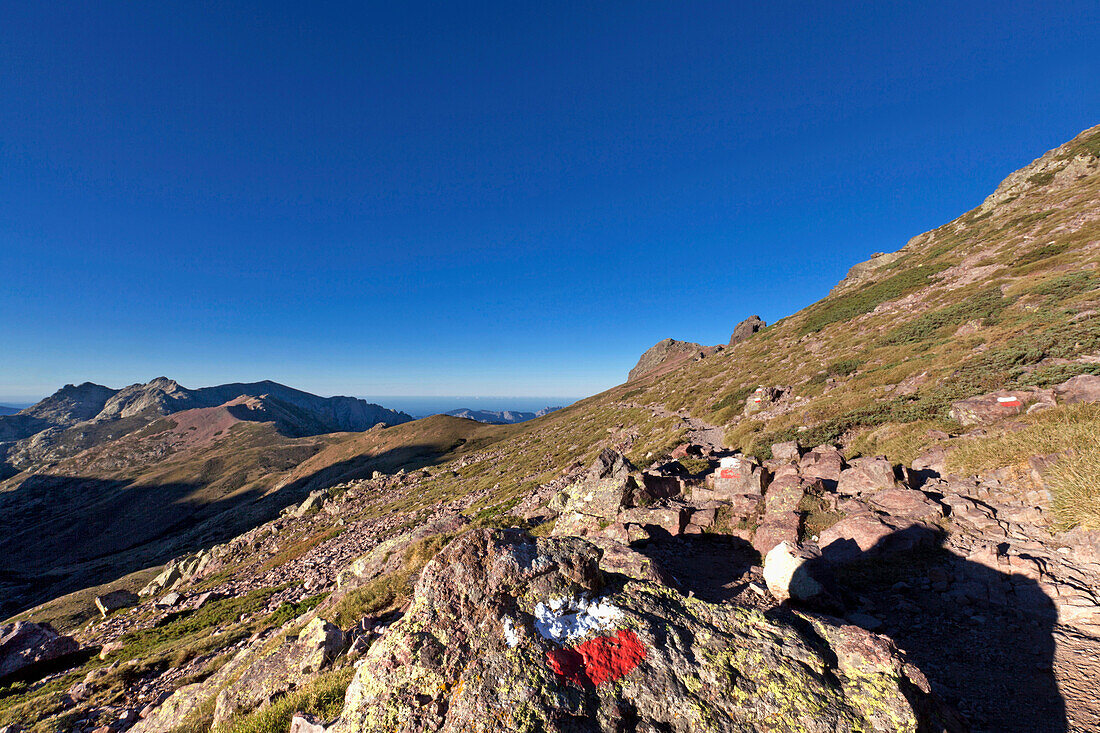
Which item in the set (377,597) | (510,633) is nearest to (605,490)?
(377,597)

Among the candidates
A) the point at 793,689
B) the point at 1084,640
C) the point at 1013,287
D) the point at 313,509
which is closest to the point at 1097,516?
the point at 1084,640

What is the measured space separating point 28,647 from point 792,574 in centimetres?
3355

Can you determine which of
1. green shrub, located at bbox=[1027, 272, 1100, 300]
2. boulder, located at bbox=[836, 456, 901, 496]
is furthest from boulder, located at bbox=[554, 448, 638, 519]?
green shrub, located at bbox=[1027, 272, 1100, 300]

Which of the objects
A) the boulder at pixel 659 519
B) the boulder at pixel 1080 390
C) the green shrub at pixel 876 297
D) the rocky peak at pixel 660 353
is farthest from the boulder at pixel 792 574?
the rocky peak at pixel 660 353

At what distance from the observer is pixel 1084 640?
22.6 feet

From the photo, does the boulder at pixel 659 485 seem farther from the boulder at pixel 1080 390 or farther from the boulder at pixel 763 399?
the boulder at pixel 763 399

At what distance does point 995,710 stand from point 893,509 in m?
7.27

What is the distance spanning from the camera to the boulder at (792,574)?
30.8 ft

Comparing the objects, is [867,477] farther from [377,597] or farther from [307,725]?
[377,597]

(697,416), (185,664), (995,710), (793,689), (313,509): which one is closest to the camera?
(793,689)

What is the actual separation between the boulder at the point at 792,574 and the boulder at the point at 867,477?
5.81 m

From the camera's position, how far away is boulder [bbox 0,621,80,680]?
53.6 feet

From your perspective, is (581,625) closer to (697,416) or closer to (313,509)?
(697,416)

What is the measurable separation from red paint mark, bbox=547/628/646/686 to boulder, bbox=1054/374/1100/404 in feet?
67.8
